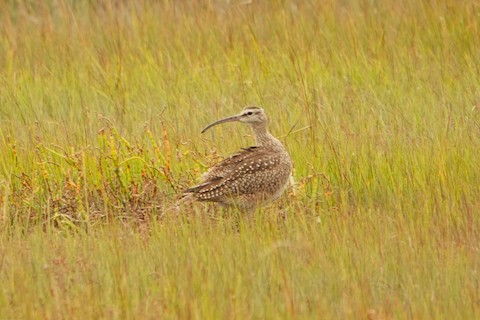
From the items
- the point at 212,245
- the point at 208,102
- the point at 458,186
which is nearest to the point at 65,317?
the point at 212,245

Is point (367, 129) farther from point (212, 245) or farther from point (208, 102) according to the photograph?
point (212, 245)

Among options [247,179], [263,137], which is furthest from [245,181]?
[263,137]

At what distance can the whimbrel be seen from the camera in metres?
8.04

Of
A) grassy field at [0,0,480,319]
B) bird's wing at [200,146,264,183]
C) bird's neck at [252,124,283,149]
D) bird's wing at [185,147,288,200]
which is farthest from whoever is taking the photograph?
bird's neck at [252,124,283,149]

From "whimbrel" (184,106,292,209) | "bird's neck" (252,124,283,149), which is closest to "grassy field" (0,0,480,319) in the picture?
"whimbrel" (184,106,292,209)

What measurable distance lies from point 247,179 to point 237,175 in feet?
0.24

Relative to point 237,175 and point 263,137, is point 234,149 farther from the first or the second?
point 237,175

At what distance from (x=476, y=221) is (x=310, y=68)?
13.1ft

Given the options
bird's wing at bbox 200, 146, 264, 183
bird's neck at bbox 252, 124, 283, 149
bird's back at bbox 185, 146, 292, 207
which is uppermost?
bird's neck at bbox 252, 124, 283, 149

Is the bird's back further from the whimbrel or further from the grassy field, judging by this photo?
the grassy field

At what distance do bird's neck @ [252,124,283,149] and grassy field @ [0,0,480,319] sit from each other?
0.34 metres

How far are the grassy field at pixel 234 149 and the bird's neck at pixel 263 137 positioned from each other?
34cm

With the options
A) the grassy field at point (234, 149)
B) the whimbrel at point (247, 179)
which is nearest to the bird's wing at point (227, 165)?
the whimbrel at point (247, 179)

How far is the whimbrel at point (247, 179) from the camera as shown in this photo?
26.4 feet
